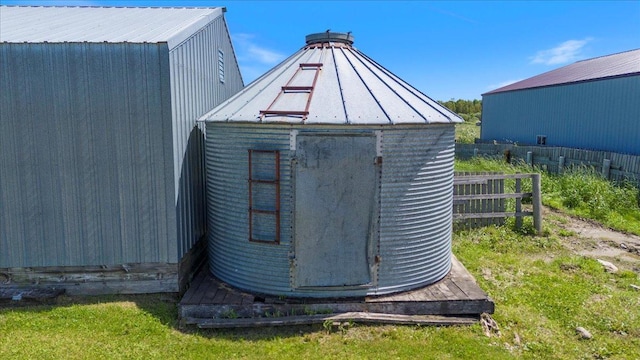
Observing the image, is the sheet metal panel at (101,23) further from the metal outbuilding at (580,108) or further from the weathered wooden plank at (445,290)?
the metal outbuilding at (580,108)

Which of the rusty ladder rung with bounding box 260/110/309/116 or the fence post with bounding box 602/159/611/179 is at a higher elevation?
the rusty ladder rung with bounding box 260/110/309/116

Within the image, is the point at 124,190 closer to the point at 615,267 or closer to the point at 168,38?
the point at 168,38

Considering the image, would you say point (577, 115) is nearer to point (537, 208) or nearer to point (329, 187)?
point (537, 208)

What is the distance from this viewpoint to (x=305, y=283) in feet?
20.5

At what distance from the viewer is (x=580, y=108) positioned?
67.7ft

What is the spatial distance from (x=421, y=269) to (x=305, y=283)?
1771 mm

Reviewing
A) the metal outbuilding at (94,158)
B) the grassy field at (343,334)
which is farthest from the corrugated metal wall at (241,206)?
the grassy field at (343,334)

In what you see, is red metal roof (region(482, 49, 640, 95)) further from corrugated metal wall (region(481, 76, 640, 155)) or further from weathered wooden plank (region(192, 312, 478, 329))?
weathered wooden plank (region(192, 312, 478, 329))

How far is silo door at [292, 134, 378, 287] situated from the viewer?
19.5 feet

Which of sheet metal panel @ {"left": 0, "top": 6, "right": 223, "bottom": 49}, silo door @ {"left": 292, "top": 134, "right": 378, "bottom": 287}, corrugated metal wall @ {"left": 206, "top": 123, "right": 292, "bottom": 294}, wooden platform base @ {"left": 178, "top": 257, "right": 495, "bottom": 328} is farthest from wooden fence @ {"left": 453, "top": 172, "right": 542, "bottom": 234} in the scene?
sheet metal panel @ {"left": 0, "top": 6, "right": 223, "bottom": 49}

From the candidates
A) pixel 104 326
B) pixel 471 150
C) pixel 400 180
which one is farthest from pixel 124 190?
pixel 471 150

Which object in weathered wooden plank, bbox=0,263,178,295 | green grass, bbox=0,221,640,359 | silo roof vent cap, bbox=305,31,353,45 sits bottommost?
green grass, bbox=0,221,640,359

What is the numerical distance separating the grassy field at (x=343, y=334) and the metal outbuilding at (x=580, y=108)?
44.1ft

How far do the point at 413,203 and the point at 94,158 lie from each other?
469cm
